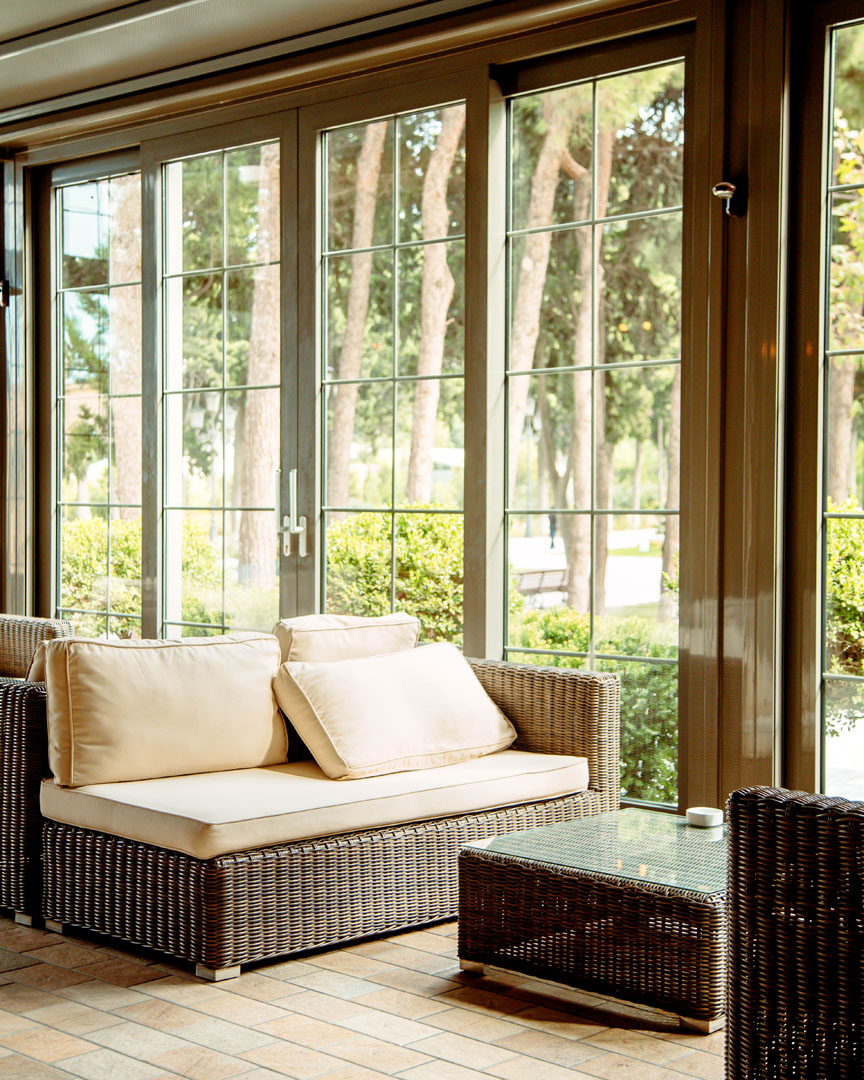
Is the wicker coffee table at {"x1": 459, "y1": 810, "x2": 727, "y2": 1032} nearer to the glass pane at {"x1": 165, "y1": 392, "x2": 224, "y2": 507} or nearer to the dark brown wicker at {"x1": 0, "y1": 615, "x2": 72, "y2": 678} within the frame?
the dark brown wicker at {"x1": 0, "y1": 615, "x2": 72, "y2": 678}

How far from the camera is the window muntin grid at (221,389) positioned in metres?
5.38

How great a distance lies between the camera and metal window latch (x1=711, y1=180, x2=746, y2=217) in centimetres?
388

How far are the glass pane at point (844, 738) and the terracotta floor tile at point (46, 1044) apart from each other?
2224 mm

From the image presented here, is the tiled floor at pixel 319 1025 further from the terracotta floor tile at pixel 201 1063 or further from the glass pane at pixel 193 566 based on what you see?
the glass pane at pixel 193 566

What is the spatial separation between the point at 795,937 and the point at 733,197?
246cm

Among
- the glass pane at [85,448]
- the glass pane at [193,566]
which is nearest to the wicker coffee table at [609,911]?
the glass pane at [193,566]

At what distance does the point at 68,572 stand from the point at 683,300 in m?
3.43

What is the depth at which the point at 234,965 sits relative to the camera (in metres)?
3.19

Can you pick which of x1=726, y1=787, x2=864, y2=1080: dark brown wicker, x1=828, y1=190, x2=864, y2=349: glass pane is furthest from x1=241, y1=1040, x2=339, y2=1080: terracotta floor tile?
x1=828, y1=190, x2=864, y2=349: glass pane

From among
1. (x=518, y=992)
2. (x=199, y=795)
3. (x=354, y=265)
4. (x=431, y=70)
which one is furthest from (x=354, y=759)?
(x=431, y=70)

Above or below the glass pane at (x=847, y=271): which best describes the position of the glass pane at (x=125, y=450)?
below

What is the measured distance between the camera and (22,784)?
3619 millimetres

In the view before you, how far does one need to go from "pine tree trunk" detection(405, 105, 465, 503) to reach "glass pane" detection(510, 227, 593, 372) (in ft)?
0.97

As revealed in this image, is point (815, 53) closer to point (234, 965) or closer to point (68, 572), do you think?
point (234, 965)
